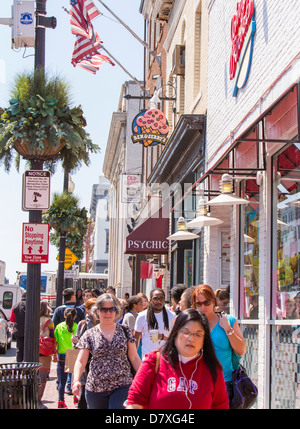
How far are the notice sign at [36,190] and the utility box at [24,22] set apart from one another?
2.33m

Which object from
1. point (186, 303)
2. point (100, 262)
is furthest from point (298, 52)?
point (100, 262)

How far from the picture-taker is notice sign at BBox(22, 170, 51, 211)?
9492 millimetres

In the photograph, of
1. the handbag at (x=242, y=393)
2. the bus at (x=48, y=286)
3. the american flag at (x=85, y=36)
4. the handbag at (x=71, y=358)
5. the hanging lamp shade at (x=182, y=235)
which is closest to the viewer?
the handbag at (x=242, y=393)

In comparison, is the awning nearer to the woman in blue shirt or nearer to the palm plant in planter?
the palm plant in planter

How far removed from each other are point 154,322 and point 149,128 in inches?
429

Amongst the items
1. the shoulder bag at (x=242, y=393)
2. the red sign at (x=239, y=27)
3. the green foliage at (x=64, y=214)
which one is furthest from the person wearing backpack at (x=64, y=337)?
the green foliage at (x=64, y=214)

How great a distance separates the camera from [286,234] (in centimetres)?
847

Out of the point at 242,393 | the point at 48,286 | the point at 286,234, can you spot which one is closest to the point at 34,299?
the point at 286,234

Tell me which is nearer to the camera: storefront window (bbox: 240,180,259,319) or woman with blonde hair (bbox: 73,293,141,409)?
woman with blonde hair (bbox: 73,293,141,409)

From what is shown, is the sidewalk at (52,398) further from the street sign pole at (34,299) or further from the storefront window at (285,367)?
the storefront window at (285,367)

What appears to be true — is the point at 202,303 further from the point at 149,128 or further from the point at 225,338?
the point at 149,128

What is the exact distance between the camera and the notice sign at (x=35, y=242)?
9.41 metres

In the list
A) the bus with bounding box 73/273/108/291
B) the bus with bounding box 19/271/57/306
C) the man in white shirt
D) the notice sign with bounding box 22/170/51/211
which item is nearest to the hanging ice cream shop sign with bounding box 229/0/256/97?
the notice sign with bounding box 22/170/51/211
